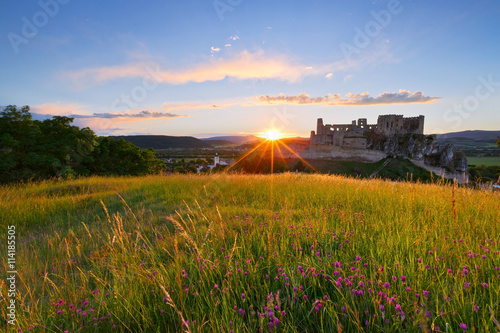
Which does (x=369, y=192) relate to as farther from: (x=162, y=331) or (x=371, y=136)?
(x=371, y=136)

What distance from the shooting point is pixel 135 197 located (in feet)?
26.3

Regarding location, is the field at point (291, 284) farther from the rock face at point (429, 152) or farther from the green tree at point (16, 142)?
the rock face at point (429, 152)

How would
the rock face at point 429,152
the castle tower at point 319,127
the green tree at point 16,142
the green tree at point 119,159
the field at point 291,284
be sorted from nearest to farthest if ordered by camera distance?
1. the field at point 291,284
2. the green tree at point 16,142
3. the green tree at point 119,159
4. the rock face at point 429,152
5. the castle tower at point 319,127

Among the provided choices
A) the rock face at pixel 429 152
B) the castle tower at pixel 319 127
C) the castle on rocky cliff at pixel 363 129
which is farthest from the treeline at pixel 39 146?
the rock face at pixel 429 152

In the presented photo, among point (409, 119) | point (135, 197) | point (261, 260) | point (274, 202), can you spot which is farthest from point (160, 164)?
point (409, 119)

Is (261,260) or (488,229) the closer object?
(261,260)

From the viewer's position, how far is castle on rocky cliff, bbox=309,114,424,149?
6725 cm

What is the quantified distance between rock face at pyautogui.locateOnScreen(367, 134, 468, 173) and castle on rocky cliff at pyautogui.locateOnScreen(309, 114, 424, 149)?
5.07 m

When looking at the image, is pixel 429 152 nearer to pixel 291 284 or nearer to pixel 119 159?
pixel 119 159

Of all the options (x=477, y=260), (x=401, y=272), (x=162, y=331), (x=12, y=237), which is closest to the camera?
(x=162, y=331)

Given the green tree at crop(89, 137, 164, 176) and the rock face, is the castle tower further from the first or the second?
the green tree at crop(89, 137, 164, 176)

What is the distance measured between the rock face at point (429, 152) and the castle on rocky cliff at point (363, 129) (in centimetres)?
507

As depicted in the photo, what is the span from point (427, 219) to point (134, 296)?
4.30m

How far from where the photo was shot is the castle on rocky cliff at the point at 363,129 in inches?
2648
